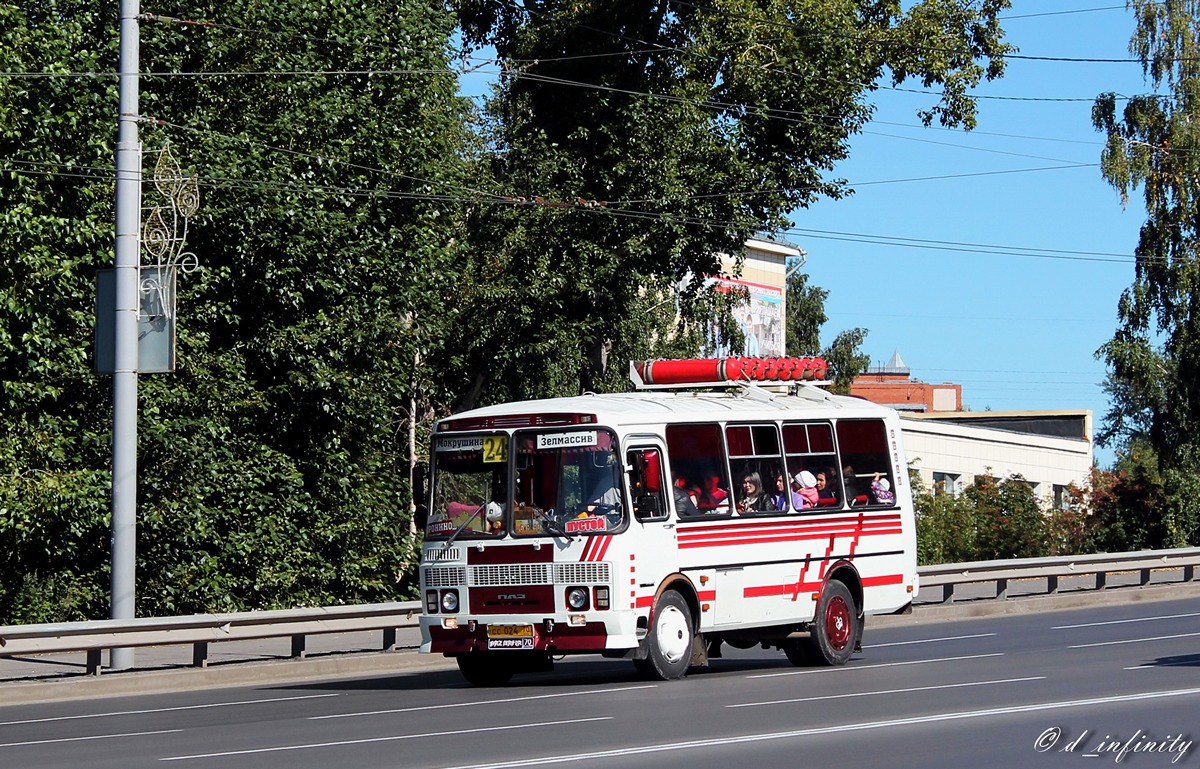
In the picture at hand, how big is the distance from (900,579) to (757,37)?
1667 cm

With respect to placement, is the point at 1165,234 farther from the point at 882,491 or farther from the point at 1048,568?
the point at 882,491

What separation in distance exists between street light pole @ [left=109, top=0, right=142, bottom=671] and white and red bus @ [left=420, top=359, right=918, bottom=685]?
14.5ft

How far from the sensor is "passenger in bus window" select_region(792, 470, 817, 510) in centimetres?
1966

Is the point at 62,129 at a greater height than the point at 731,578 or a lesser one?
greater

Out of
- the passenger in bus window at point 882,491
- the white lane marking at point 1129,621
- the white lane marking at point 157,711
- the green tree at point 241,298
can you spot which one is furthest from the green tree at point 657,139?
the white lane marking at point 157,711

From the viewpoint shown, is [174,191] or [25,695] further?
[174,191]

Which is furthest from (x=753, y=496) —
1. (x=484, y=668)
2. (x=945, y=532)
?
(x=945, y=532)

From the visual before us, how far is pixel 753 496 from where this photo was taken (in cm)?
1909

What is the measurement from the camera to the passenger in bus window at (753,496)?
62.2ft

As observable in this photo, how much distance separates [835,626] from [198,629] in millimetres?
7229

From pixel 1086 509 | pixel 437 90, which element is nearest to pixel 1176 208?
pixel 1086 509

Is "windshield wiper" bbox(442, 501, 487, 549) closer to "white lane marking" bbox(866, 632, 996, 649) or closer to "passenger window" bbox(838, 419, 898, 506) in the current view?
"passenger window" bbox(838, 419, 898, 506)

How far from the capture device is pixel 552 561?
17.2 m

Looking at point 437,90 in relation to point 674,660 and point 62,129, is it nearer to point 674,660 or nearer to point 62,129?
point 62,129
